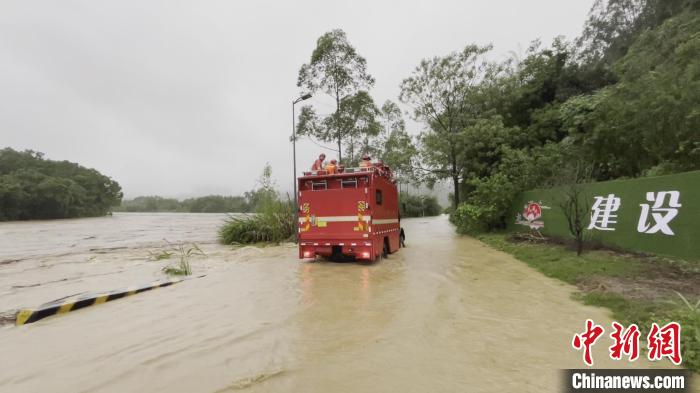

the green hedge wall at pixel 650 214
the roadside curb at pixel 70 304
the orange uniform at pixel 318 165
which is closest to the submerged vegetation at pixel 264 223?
the orange uniform at pixel 318 165

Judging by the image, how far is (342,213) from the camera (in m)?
9.96

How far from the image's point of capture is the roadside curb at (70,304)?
17.5ft

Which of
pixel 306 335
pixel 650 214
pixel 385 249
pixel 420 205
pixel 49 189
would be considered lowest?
pixel 306 335

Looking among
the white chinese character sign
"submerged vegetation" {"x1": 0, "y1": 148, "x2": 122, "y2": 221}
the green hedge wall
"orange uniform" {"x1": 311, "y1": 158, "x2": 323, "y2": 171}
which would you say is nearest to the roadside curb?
"orange uniform" {"x1": 311, "y1": 158, "x2": 323, "y2": 171}

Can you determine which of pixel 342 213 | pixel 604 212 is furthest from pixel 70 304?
pixel 604 212

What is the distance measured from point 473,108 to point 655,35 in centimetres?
1090

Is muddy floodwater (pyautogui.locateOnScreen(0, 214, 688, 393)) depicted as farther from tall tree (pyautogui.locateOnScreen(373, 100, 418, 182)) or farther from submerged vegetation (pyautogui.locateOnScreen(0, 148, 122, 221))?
submerged vegetation (pyautogui.locateOnScreen(0, 148, 122, 221))

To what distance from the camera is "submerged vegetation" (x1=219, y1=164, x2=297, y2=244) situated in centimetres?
1667

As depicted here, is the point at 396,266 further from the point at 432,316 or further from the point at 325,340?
the point at 325,340

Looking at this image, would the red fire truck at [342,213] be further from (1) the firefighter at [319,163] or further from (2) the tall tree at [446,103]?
(2) the tall tree at [446,103]

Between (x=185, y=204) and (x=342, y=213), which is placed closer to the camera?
(x=342, y=213)

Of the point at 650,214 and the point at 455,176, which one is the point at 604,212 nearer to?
the point at 650,214

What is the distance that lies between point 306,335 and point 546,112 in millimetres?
23912

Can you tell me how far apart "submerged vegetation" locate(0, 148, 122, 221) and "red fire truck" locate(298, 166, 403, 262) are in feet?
174
